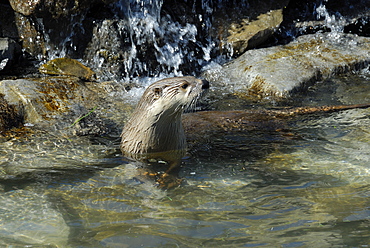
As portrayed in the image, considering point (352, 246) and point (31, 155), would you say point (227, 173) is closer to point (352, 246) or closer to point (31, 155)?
point (352, 246)

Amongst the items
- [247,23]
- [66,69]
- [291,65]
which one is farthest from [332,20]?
[66,69]

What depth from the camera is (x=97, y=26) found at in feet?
21.5

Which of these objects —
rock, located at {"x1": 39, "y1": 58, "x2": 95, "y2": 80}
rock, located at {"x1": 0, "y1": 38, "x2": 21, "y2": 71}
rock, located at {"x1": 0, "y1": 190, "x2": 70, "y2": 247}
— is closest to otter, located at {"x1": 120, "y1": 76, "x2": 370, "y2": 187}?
rock, located at {"x1": 0, "y1": 190, "x2": 70, "y2": 247}

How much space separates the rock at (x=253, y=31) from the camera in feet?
22.5

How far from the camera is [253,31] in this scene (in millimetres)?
6926

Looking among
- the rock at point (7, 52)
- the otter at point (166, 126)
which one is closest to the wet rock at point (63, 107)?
the otter at point (166, 126)

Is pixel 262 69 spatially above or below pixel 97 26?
below

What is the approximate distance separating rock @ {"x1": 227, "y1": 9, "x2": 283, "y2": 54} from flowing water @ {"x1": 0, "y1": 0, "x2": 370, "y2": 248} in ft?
8.58

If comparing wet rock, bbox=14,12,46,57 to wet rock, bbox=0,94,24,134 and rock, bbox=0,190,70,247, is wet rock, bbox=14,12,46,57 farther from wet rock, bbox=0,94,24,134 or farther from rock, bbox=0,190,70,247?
rock, bbox=0,190,70,247

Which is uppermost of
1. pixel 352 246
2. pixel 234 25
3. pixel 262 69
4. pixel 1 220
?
pixel 234 25

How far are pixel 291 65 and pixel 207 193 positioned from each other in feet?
12.0

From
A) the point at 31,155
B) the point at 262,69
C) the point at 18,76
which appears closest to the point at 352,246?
the point at 31,155

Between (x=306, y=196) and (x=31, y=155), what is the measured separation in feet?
7.35

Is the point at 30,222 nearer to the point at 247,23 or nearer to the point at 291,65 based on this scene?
the point at 291,65
